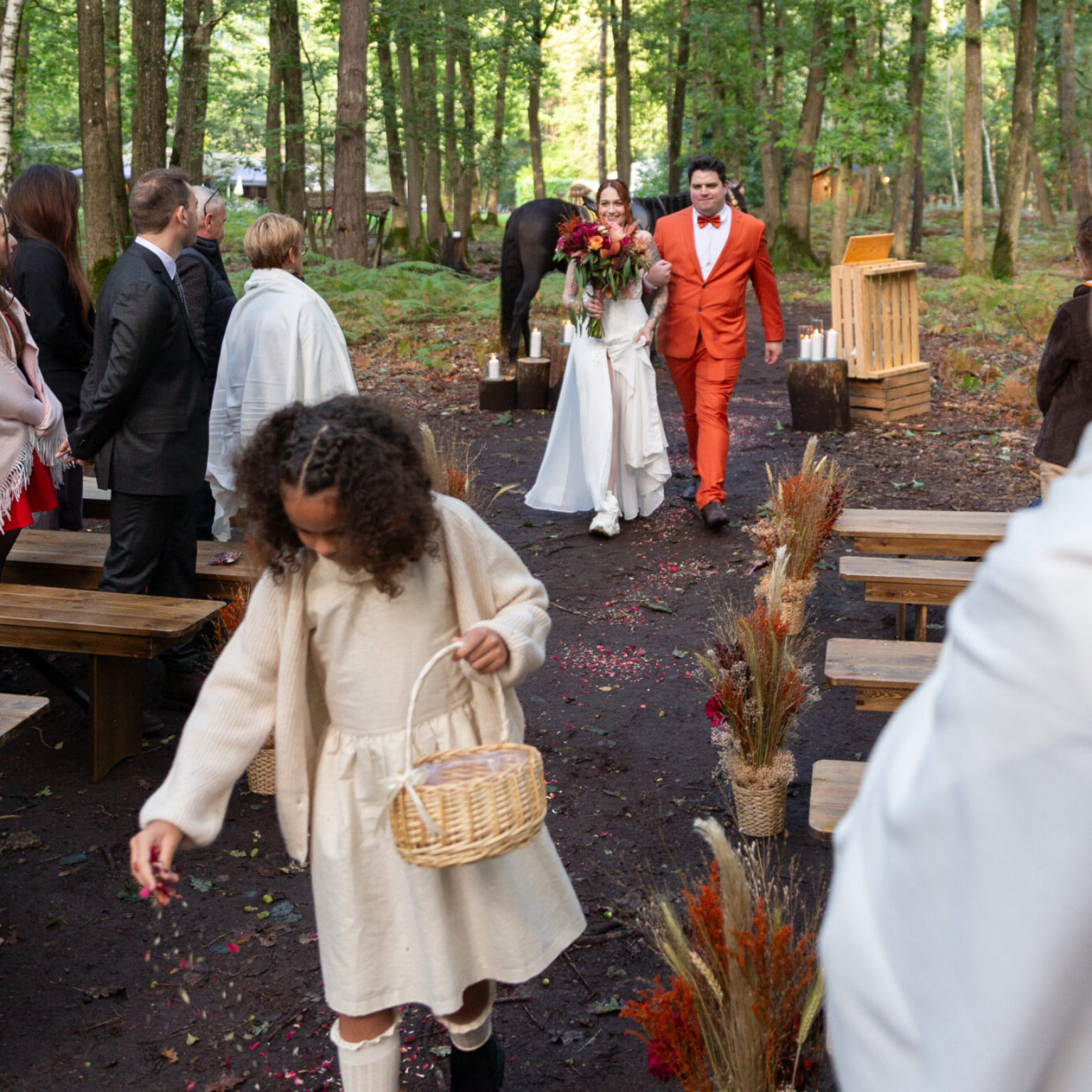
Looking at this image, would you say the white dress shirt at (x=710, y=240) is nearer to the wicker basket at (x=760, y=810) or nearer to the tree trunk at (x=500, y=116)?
the wicker basket at (x=760, y=810)

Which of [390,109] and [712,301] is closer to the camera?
[712,301]

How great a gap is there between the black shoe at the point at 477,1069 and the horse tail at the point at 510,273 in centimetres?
1019

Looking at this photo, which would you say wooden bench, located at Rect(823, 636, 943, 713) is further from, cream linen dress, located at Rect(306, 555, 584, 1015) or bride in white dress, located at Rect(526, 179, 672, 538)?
bride in white dress, located at Rect(526, 179, 672, 538)

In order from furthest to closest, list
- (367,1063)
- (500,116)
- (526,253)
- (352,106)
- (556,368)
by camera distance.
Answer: (500,116), (352,106), (526,253), (556,368), (367,1063)

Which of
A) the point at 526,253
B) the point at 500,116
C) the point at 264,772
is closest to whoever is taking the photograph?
the point at 264,772

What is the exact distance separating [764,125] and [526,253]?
1193 centimetres

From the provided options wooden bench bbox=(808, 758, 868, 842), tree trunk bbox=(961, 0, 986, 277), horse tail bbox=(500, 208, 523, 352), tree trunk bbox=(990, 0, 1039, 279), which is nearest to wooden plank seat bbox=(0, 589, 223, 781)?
wooden bench bbox=(808, 758, 868, 842)

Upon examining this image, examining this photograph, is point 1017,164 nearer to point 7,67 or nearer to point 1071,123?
point 1071,123

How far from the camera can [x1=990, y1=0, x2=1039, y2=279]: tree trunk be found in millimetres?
19734

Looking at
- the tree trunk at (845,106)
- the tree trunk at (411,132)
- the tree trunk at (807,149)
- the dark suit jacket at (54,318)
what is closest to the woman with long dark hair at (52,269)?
the dark suit jacket at (54,318)

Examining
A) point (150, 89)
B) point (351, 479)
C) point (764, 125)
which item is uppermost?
point (764, 125)

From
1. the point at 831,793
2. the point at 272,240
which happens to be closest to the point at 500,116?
the point at 272,240

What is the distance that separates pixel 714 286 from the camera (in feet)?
24.6

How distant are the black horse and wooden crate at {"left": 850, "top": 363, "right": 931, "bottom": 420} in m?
2.60
